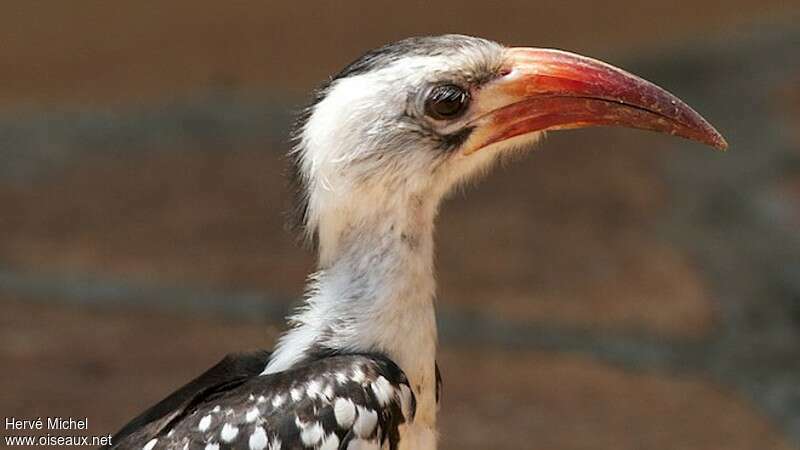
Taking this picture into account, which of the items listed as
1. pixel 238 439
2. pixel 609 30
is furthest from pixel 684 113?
pixel 609 30

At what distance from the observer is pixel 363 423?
5.34ft

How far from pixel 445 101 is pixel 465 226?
5.23 feet

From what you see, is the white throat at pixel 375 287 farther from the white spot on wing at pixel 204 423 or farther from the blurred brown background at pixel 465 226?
the blurred brown background at pixel 465 226

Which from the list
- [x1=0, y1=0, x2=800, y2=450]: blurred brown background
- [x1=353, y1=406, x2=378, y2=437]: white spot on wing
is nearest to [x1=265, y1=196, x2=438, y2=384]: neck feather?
[x1=353, y1=406, x2=378, y2=437]: white spot on wing

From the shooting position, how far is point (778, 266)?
10.6 feet

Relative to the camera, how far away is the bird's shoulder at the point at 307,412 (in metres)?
1.61

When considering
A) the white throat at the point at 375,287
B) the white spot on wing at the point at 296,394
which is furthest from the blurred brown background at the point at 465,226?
the white spot on wing at the point at 296,394

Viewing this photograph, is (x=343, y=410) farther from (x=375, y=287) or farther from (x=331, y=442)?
(x=375, y=287)

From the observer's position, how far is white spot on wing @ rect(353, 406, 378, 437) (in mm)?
1625

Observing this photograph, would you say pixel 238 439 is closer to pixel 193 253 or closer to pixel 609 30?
pixel 193 253

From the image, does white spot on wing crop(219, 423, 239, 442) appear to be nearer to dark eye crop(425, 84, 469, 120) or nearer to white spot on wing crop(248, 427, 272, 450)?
white spot on wing crop(248, 427, 272, 450)

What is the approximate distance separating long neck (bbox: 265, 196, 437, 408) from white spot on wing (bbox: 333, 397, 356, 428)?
4.1 inches

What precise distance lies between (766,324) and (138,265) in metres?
1.24

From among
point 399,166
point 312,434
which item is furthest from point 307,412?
point 399,166
